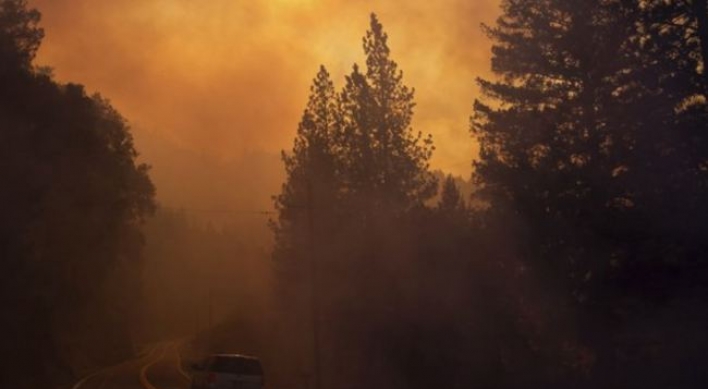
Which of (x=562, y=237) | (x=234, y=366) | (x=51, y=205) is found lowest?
(x=234, y=366)

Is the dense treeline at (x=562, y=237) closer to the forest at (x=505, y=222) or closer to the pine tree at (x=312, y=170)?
the forest at (x=505, y=222)

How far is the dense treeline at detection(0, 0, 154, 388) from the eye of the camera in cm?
4369

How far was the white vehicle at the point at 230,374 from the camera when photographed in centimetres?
2970

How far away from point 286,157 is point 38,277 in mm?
26385

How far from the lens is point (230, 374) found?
98.0 feet

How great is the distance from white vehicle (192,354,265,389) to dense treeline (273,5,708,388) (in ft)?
25.5

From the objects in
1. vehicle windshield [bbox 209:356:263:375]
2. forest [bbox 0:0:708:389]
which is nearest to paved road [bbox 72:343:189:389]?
forest [bbox 0:0:708:389]

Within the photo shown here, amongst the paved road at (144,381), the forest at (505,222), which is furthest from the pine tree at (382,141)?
the paved road at (144,381)

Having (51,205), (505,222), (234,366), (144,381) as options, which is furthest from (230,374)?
(51,205)

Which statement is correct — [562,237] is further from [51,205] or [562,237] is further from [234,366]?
[51,205]

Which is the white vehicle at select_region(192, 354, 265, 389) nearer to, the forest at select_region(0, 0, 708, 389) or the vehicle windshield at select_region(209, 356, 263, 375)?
the vehicle windshield at select_region(209, 356, 263, 375)

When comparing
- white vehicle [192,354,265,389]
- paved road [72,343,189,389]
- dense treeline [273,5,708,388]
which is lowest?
paved road [72,343,189,389]

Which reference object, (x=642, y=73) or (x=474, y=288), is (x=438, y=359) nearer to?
(x=474, y=288)

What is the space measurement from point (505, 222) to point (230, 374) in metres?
12.5
